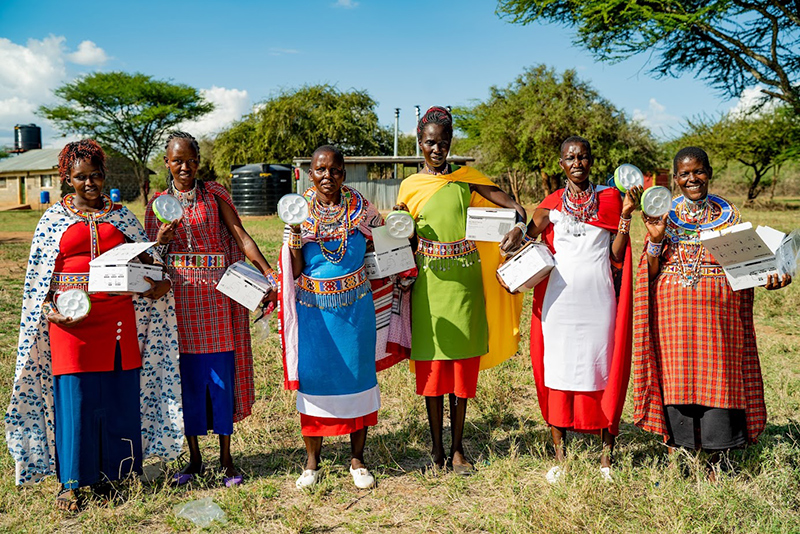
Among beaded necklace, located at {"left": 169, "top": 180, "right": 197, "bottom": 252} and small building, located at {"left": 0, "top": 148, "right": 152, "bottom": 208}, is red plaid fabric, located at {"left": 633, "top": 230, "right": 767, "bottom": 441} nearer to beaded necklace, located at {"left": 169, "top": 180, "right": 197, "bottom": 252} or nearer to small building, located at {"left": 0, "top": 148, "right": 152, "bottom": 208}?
beaded necklace, located at {"left": 169, "top": 180, "right": 197, "bottom": 252}

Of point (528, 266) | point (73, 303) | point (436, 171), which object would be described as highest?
point (436, 171)

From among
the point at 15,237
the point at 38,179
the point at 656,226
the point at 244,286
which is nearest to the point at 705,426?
the point at 656,226

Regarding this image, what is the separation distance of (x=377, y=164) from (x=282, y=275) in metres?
21.7

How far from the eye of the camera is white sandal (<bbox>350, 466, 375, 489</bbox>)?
11.6ft

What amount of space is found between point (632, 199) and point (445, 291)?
3.56 ft

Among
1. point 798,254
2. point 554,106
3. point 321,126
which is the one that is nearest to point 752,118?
point 554,106

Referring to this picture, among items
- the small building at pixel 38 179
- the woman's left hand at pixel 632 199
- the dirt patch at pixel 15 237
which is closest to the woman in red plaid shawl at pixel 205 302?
the woman's left hand at pixel 632 199

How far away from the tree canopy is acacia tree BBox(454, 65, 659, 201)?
5.85 m

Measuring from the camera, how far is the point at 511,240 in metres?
3.42

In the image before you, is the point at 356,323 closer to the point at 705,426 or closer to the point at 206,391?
the point at 206,391

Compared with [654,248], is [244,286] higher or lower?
lower

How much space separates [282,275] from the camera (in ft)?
10.9

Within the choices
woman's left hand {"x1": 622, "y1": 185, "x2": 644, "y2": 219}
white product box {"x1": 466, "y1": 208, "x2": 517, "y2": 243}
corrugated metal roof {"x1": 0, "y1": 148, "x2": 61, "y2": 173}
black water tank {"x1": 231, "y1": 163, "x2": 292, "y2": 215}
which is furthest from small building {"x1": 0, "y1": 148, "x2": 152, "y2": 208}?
woman's left hand {"x1": 622, "y1": 185, "x2": 644, "y2": 219}

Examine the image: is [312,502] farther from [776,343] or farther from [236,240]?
[776,343]
